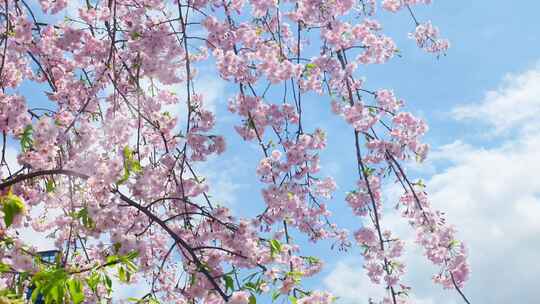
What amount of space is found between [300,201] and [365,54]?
1.90m

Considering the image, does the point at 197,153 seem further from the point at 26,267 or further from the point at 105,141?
the point at 26,267

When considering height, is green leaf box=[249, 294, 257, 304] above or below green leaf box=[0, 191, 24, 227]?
above

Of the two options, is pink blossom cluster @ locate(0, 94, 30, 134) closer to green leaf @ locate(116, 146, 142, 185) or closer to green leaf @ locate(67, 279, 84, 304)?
green leaf @ locate(116, 146, 142, 185)

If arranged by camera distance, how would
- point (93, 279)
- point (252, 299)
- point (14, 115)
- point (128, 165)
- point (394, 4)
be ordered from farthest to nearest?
point (394, 4) < point (14, 115) < point (128, 165) < point (252, 299) < point (93, 279)

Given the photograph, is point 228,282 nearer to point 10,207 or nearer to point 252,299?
point 252,299

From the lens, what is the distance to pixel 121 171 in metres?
5.24

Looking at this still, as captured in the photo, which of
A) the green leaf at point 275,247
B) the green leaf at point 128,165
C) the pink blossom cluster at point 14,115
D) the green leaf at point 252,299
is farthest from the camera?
the pink blossom cluster at point 14,115

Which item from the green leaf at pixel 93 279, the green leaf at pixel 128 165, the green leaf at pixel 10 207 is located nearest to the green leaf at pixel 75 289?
the green leaf at pixel 93 279

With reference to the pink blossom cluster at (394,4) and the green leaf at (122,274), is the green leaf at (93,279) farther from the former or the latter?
the pink blossom cluster at (394,4)

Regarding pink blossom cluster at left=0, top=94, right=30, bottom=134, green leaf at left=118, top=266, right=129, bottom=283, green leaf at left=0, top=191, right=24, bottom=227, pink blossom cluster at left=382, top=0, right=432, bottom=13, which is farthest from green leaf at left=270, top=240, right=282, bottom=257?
pink blossom cluster at left=382, top=0, right=432, bottom=13

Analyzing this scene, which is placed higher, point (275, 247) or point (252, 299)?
point (275, 247)

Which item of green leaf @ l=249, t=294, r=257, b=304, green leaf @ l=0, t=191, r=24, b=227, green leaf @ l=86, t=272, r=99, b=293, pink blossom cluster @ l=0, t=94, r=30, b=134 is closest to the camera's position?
green leaf @ l=0, t=191, r=24, b=227

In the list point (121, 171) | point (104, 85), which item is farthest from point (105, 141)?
point (104, 85)

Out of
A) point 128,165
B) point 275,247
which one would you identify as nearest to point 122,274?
point 128,165
